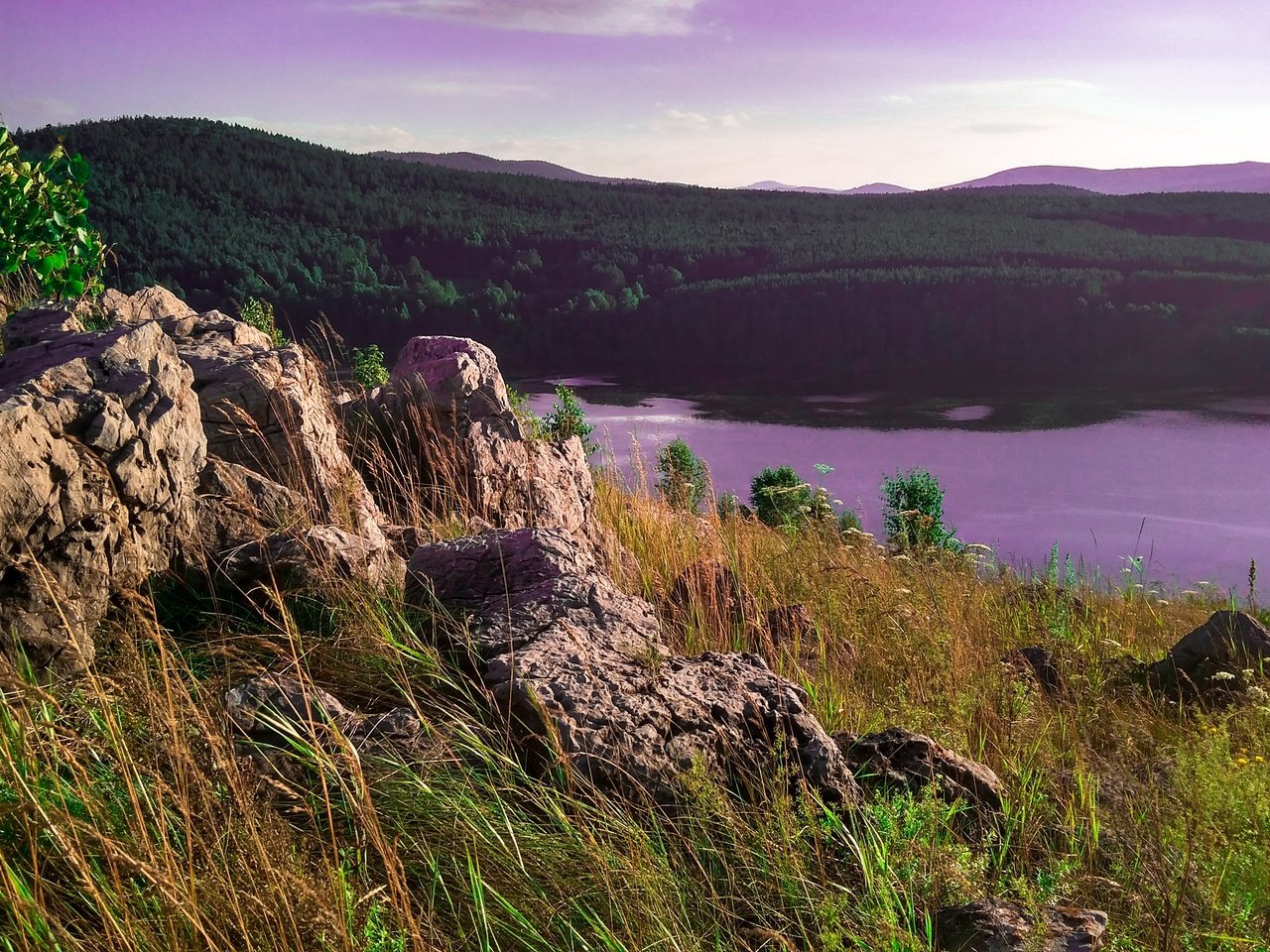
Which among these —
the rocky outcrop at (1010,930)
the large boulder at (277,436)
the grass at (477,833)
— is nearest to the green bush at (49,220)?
the large boulder at (277,436)

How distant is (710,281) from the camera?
68.1m

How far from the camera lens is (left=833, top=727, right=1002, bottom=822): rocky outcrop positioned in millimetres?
2910

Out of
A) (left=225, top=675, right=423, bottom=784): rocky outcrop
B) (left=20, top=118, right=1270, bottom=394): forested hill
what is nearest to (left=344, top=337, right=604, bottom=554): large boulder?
(left=225, top=675, right=423, bottom=784): rocky outcrop

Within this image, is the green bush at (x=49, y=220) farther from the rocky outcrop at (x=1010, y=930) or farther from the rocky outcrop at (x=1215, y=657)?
the rocky outcrop at (x=1215, y=657)

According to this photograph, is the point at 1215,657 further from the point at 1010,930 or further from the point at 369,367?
the point at 369,367

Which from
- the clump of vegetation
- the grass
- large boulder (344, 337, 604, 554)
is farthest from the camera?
the clump of vegetation

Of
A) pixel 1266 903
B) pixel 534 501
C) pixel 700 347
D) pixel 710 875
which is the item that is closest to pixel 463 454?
pixel 534 501

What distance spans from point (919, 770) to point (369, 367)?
Answer: 41.2 ft

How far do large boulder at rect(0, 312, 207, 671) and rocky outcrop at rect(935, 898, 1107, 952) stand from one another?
263 centimetres

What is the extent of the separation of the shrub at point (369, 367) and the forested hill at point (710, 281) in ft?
88.3

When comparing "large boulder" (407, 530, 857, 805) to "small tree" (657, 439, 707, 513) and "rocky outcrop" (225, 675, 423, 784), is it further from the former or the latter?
"small tree" (657, 439, 707, 513)

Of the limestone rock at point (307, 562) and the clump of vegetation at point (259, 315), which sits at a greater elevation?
the clump of vegetation at point (259, 315)

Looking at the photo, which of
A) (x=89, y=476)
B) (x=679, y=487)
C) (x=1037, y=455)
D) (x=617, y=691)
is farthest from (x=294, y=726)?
(x=1037, y=455)

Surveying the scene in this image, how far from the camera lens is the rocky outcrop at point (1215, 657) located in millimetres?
5277
